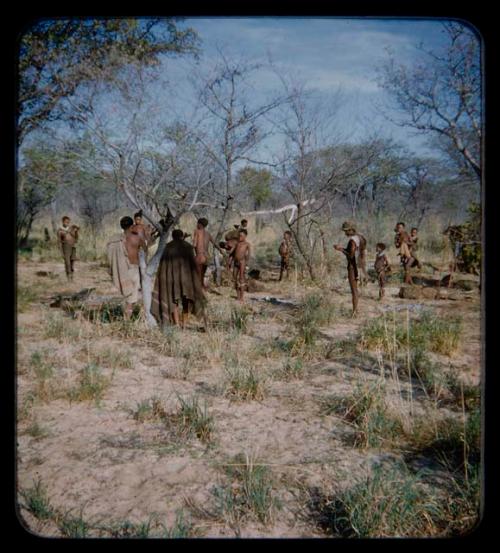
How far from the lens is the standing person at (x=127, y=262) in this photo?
548 cm

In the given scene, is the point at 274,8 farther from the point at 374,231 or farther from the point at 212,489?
the point at 374,231

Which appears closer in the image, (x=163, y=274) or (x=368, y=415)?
(x=368, y=415)

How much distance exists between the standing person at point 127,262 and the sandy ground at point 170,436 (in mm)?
815

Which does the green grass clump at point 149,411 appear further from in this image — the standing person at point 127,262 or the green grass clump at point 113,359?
the standing person at point 127,262

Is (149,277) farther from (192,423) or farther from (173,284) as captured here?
(192,423)

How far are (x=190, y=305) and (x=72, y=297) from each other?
222 cm

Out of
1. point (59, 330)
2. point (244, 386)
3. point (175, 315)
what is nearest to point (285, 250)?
point (175, 315)

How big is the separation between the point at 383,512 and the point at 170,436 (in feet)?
4.37

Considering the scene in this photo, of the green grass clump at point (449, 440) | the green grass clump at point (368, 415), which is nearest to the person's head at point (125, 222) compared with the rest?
the green grass clump at point (368, 415)

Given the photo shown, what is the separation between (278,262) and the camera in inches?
420

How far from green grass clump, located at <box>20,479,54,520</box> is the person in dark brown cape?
298cm

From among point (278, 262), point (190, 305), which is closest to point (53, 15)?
point (190, 305)

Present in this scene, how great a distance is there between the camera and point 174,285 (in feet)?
16.9

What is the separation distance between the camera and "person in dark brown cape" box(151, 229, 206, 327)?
16.9ft
